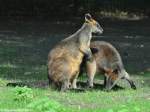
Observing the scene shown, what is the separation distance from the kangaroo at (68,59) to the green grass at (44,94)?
1.06ft

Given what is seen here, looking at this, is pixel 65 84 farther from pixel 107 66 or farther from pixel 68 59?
pixel 107 66

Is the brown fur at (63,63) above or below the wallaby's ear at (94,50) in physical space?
below

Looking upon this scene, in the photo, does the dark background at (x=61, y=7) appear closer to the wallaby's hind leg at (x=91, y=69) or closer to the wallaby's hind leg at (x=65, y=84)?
the wallaby's hind leg at (x=91, y=69)

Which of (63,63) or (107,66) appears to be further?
(107,66)

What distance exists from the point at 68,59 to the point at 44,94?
157 centimetres

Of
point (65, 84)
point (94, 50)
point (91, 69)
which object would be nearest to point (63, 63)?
point (65, 84)

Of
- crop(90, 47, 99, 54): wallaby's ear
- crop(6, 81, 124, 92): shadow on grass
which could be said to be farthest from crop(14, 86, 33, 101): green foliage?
crop(90, 47, 99, 54): wallaby's ear

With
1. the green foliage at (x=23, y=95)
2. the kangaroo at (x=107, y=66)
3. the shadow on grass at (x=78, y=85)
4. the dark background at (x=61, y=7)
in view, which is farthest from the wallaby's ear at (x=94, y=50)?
the dark background at (x=61, y=7)

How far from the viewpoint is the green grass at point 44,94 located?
8328 mm

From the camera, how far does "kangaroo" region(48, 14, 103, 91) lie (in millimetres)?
11680

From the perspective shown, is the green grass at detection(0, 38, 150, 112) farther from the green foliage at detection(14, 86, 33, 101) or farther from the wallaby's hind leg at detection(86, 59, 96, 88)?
the wallaby's hind leg at detection(86, 59, 96, 88)

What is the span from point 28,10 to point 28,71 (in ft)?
51.8

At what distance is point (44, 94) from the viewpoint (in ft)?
34.4

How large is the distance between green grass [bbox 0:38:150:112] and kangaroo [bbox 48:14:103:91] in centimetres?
32
